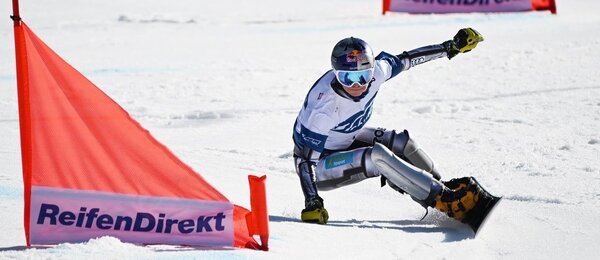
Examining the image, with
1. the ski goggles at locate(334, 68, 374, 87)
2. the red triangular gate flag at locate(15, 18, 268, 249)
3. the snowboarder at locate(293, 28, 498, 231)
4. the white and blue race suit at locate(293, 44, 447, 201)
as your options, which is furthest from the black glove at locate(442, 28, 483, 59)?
the red triangular gate flag at locate(15, 18, 268, 249)

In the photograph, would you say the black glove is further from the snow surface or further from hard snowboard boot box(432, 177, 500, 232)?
hard snowboard boot box(432, 177, 500, 232)

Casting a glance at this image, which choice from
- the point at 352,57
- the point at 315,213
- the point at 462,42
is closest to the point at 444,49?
the point at 462,42

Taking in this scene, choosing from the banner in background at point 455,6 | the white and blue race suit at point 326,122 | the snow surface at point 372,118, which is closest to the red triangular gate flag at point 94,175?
the snow surface at point 372,118

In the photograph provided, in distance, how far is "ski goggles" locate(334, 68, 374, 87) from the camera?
6.23 m

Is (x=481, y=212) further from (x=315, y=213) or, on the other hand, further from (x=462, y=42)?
(x=462, y=42)

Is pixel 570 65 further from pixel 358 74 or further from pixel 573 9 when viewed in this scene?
pixel 358 74

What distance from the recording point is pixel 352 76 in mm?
6242

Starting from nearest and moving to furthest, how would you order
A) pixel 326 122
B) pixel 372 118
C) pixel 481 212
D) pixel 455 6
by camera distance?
1. pixel 481 212
2. pixel 326 122
3. pixel 372 118
4. pixel 455 6

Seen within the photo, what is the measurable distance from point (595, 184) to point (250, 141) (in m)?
3.25

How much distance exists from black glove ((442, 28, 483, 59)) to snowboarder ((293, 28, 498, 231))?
54cm

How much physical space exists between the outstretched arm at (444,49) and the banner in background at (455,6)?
10.1 meters

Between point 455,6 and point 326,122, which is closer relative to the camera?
point 326,122

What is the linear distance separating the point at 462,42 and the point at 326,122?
4.56 ft

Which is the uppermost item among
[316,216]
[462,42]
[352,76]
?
[462,42]
